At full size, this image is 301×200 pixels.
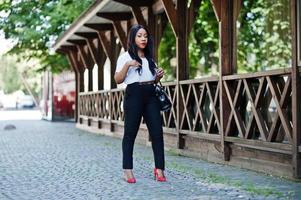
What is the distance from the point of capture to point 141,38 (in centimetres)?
→ 712

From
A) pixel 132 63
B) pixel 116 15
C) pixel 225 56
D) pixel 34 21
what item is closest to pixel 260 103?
pixel 225 56

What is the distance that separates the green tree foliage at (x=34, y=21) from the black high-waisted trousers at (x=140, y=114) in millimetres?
14934

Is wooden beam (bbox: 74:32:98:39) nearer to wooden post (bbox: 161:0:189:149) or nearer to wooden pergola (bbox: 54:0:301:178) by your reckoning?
wooden pergola (bbox: 54:0:301:178)

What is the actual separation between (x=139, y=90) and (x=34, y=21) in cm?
1701

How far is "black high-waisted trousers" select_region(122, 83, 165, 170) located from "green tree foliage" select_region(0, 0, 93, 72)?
588 inches

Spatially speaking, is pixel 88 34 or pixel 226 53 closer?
pixel 226 53

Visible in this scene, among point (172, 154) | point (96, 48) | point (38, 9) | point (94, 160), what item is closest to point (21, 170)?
point (94, 160)

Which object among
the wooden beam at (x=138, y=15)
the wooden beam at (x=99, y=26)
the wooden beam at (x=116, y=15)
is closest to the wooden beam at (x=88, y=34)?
the wooden beam at (x=99, y=26)

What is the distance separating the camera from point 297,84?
713 centimetres

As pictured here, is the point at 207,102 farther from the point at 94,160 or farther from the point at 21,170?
the point at 21,170

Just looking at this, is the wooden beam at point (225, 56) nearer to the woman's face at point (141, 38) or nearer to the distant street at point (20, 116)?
the woman's face at point (141, 38)

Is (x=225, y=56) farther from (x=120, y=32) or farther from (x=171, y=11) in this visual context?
(x=120, y=32)

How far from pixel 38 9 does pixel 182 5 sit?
13940mm

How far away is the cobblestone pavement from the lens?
6367 millimetres
